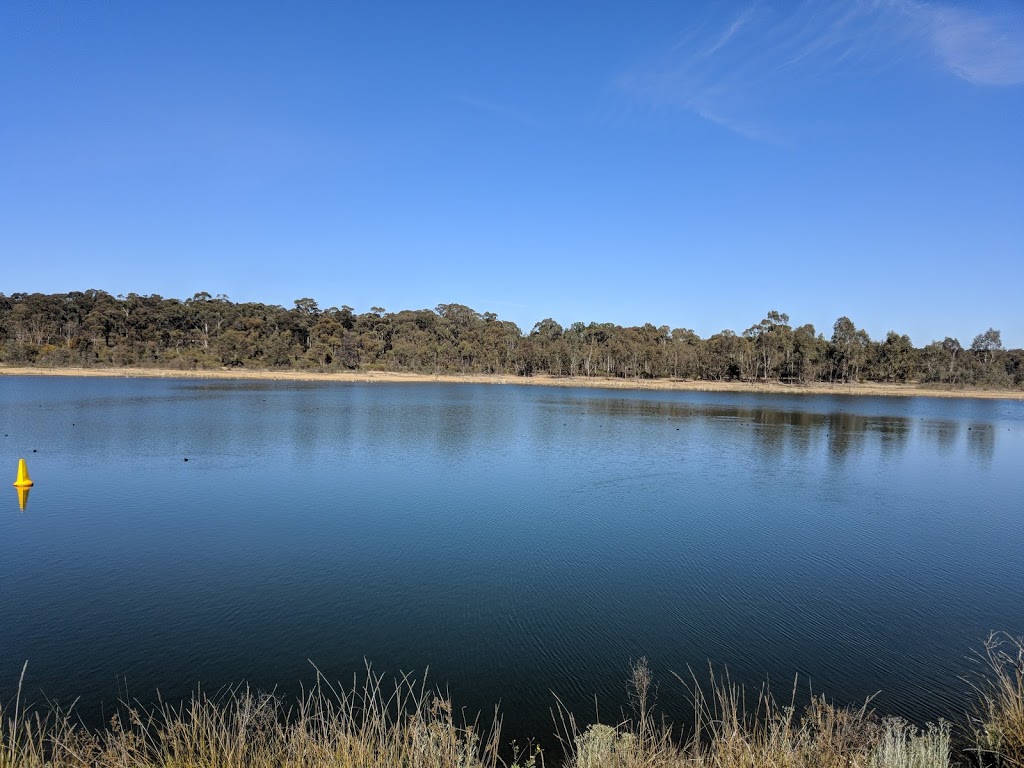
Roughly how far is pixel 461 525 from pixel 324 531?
3.20 metres

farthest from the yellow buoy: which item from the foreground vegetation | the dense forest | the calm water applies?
the dense forest

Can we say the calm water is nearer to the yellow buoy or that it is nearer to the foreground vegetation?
the yellow buoy

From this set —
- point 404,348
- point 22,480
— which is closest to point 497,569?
point 22,480

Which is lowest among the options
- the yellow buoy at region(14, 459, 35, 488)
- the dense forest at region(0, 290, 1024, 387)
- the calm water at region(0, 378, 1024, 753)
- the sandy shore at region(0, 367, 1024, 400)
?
the calm water at region(0, 378, 1024, 753)

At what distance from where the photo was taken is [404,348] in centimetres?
10381

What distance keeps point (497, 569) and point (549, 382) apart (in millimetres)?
82415

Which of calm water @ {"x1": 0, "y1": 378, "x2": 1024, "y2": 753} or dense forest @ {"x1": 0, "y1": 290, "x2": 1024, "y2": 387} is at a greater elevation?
dense forest @ {"x1": 0, "y1": 290, "x2": 1024, "y2": 387}

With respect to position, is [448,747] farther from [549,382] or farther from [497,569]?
[549,382]

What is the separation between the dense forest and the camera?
92500mm

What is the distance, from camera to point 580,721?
6.47 meters

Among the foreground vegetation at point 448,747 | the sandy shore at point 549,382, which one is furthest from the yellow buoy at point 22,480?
the sandy shore at point 549,382

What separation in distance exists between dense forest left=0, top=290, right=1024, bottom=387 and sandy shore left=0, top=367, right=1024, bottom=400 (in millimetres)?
4146

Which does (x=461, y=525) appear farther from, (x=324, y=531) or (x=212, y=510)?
(x=212, y=510)

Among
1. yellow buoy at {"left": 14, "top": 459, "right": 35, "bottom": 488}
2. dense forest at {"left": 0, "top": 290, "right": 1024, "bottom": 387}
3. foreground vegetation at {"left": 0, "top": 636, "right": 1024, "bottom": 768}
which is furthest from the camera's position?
dense forest at {"left": 0, "top": 290, "right": 1024, "bottom": 387}
